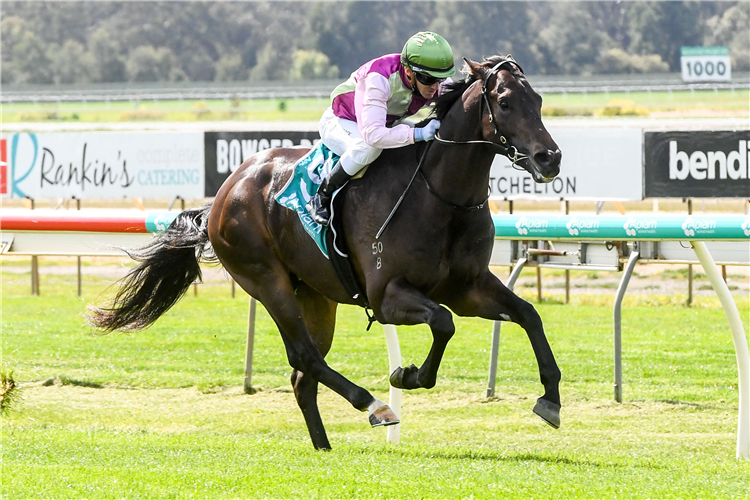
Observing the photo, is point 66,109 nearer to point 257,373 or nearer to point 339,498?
point 257,373

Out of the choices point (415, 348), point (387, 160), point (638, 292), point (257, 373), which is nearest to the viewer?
point (387, 160)

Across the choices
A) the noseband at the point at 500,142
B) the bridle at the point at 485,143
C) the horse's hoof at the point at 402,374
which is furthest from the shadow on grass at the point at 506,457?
the noseband at the point at 500,142

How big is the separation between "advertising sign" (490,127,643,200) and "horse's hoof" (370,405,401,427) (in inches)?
320

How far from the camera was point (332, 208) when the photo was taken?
520 centimetres

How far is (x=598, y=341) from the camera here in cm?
947

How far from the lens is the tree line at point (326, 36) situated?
65.3 metres

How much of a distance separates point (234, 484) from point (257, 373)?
4334 millimetres

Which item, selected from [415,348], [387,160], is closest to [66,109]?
[415,348]

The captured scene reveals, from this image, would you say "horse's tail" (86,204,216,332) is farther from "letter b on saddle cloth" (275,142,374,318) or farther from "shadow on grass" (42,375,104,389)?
"shadow on grass" (42,375,104,389)

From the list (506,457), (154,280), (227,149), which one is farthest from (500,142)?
(227,149)

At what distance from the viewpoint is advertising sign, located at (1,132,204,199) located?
1469 centimetres

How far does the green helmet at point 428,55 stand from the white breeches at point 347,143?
444mm

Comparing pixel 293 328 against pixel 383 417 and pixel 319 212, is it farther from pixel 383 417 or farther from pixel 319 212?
pixel 383 417

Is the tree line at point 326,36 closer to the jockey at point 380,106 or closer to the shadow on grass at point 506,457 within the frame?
the jockey at point 380,106
